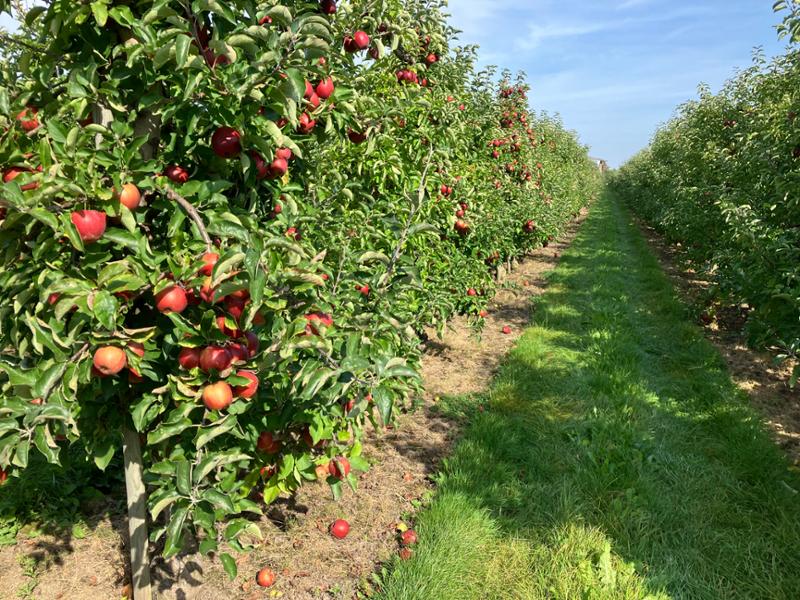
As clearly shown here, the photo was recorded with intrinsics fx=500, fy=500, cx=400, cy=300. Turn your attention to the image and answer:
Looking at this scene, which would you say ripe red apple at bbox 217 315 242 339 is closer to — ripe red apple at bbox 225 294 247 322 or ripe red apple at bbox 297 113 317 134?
ripe red apple at bbox 225 294 247 322

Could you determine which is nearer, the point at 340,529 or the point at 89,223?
the point at 89,223

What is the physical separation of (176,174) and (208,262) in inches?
23.9

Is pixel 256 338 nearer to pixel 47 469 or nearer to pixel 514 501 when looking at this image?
pixel 514 501

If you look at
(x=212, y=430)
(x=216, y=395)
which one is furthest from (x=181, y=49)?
(x=212, y=430)

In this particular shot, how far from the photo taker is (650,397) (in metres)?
4.74

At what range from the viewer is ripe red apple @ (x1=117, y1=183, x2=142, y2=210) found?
5.42 ft

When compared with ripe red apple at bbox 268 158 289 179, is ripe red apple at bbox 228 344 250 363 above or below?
below

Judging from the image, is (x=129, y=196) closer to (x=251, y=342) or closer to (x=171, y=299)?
(x=171, y=299)

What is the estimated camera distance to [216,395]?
1659 mm

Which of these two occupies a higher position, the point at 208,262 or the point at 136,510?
the point at 208,262

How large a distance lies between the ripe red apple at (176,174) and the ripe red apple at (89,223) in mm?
392

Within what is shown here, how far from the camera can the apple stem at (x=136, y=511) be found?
2.21 metres

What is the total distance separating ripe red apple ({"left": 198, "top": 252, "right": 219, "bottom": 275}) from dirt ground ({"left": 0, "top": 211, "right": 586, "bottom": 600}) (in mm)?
1723

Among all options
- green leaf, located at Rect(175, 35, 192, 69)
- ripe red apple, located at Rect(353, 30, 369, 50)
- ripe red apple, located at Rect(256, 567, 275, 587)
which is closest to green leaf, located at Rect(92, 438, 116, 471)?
ripe red apple, located at Rect(256, 567, 275, 587)
